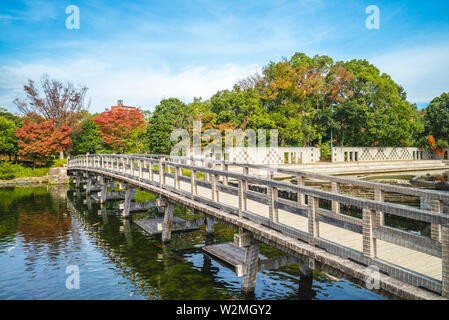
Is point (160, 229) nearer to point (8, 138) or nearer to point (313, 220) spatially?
point (313, 220)

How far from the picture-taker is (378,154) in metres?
47.3

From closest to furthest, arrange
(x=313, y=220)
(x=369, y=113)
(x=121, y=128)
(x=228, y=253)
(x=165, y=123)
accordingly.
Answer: (x=313, y=220)
(x=228, y=253)
(x=165, y=123)
(x=369, y=113)
(x=121, y=128)

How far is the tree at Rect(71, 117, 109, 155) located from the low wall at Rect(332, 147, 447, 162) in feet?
104

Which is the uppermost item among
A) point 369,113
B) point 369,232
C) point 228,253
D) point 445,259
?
point 369,113

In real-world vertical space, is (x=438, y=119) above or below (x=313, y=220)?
above

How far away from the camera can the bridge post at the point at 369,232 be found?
4961mm

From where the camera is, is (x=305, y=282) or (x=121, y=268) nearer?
(x=305, y=282)

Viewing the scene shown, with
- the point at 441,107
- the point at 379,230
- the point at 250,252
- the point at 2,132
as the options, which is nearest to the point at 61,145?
the point at 2,132

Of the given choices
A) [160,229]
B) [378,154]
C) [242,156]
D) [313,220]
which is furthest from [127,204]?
[378,154]

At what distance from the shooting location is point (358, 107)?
4178 centimetres

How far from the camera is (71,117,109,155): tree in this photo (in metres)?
45.1

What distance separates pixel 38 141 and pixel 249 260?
3869 cm

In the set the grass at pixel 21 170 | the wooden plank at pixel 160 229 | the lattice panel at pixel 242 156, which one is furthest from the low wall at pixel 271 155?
the grass at pixel 21 170

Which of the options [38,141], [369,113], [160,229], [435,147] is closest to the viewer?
[160,229]
